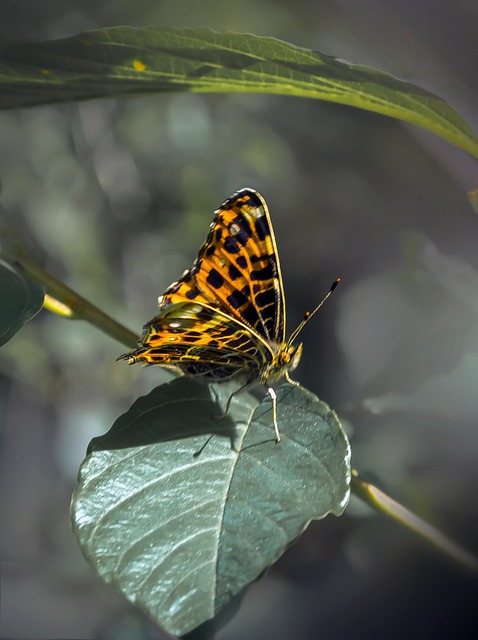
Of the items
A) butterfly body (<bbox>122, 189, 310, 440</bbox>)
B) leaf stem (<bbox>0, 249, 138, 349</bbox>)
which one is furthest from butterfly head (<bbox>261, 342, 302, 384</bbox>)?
leaf stem (<bbox>0, 249, 138, 349</bbox>)

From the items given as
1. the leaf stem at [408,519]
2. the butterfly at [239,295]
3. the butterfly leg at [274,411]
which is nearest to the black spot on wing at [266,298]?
the butterfly at [239,295]

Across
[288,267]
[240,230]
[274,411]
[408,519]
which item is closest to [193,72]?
[240,230]

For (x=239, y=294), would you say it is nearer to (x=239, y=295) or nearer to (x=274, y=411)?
(x=239, y=295)

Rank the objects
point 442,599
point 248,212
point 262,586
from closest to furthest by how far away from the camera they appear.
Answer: point 248,212 < point 442,599 < point 262,586

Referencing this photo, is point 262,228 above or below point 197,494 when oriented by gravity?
above

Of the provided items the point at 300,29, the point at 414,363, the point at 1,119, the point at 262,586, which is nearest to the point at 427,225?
the point at 414,363

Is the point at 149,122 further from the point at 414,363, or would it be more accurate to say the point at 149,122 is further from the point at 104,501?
the point at 104,501
